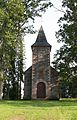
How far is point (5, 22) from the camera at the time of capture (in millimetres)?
34281

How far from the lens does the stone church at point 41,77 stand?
51.9 m

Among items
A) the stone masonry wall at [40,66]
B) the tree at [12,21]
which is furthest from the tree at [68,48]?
the stone masonry wall at [40,66]

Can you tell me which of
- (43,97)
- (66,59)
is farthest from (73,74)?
(43,97)

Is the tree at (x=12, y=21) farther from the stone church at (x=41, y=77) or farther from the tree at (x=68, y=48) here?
the stone church at (x=41, y=77)

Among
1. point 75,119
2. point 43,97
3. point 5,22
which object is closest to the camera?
point 75,119

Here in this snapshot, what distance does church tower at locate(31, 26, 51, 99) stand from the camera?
51938 millimetres

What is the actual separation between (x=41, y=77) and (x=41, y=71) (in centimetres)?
97

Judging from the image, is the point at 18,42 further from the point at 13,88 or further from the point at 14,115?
the point at 13,88

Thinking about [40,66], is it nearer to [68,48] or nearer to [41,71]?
[41,71]

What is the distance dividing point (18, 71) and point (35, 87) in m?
11.4

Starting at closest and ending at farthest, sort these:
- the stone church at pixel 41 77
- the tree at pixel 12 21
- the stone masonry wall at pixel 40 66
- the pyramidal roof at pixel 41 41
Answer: the tree at pixel 12 21 < the stone church at pixel 41 77 < the stone masonry wall at pixel 40 66 < the pyramidal roof at pixel 41 41

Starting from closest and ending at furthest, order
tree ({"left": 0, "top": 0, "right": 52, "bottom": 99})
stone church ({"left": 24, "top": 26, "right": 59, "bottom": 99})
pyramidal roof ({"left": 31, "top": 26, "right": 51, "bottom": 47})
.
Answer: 1. tree ({"left": 0, "top": 0, "right": 52, "bottom": 99})
2. stone church ({"left": 24, "top": 26, "right": 59, "bottom": 99})
3. pyramidal roof ({"left": 31, "top": 26, "right": 51, "bottom": 47})

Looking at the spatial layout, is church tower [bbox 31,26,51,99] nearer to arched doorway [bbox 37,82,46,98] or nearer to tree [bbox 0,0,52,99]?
arched doorway [bbox 37,82,46,98]

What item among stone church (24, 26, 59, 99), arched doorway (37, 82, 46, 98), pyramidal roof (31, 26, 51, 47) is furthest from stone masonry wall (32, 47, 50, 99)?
pyramidal roof (31, 26, 51, 47)
